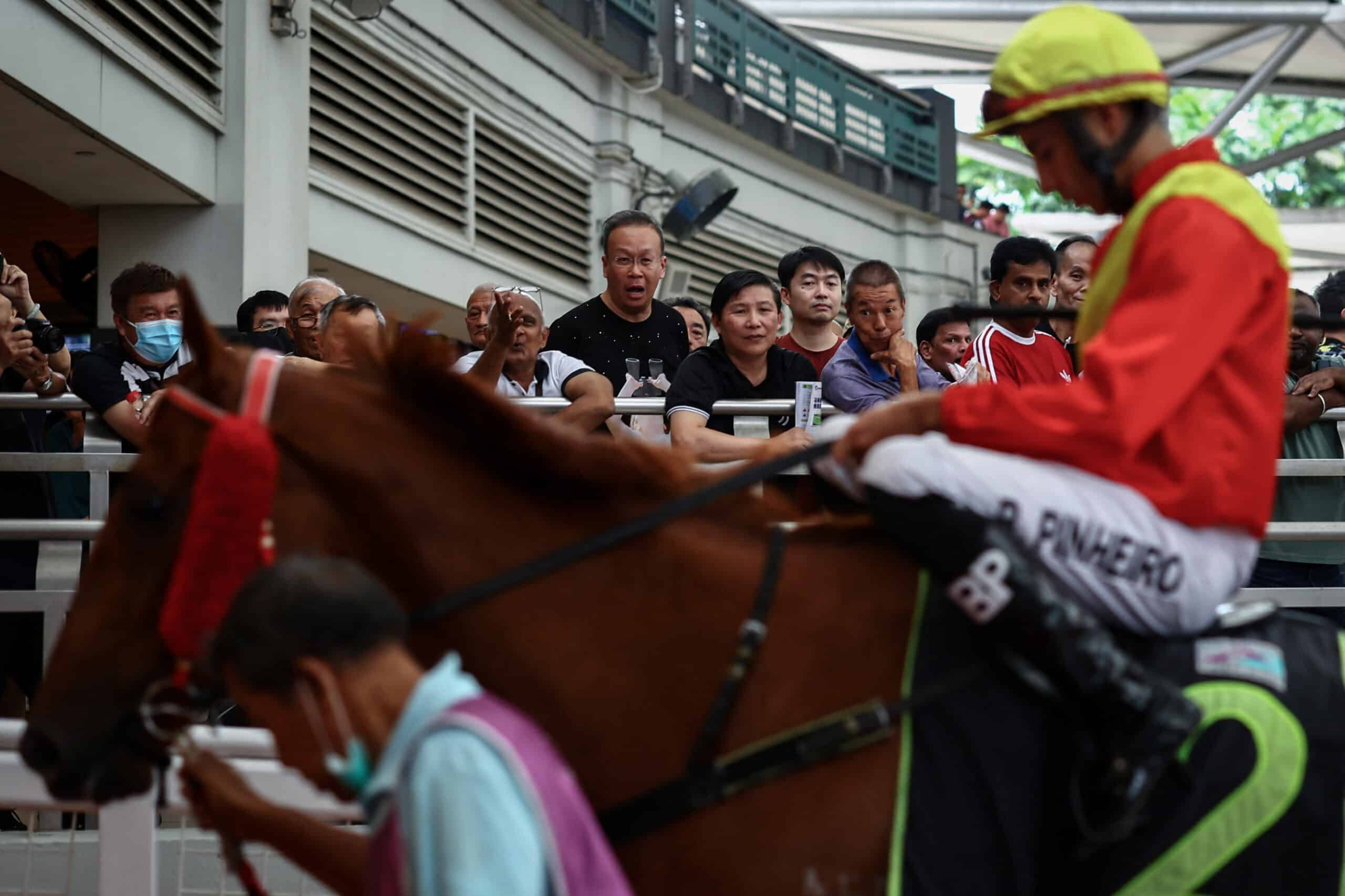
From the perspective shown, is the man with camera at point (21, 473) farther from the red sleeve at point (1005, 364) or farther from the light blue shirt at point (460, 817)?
the light blue shirt at point (460, 817)

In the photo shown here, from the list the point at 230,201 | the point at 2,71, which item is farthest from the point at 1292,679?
the point at 230,201

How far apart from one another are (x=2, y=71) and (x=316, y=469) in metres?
5.23

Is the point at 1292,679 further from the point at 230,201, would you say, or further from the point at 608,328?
the point at 230,201

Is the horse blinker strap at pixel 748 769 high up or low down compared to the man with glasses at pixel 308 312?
down

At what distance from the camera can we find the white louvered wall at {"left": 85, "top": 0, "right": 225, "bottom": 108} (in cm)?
788

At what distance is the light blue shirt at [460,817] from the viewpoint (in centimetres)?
173

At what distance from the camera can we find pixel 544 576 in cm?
241

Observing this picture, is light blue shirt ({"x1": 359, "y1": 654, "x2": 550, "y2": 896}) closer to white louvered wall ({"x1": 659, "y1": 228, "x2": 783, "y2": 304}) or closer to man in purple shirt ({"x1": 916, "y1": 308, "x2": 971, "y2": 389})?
man in purple shirt ({"x1": 916, "y1": 308, "x2": 971, "y2": 389})

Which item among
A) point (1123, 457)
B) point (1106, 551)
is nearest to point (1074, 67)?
point (1123, 457)

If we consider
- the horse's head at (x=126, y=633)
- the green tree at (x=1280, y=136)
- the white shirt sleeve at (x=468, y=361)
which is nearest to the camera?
the horse's head at (x=126, y=633)

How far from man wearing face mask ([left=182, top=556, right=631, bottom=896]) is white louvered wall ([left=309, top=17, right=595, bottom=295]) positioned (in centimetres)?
857

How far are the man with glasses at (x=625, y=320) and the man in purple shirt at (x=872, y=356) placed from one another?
0.82 m

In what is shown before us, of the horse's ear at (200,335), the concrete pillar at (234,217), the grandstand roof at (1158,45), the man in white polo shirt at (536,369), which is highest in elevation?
the grandstand roof at (1158,45)

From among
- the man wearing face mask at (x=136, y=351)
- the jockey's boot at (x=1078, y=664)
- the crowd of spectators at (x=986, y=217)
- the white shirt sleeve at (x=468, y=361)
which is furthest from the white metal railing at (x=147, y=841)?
the crowd of spectators at (x=986, y=217)
